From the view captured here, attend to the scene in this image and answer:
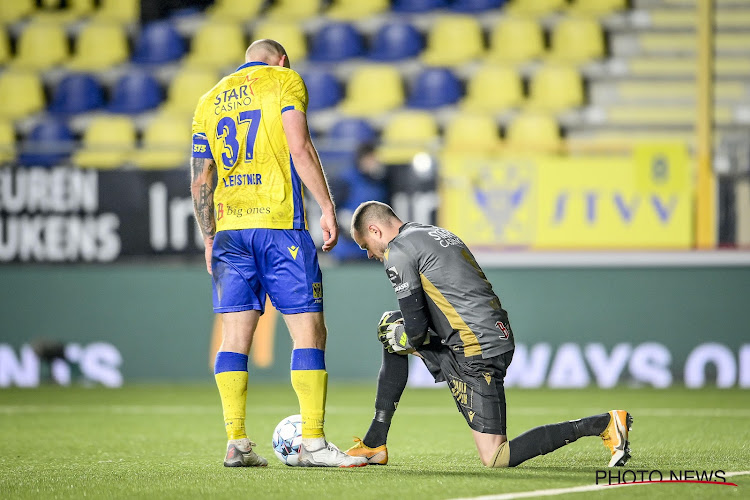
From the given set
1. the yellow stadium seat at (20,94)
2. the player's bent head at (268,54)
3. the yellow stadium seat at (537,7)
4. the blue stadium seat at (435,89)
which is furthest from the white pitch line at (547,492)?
the yellow stadium seat at (20,94)

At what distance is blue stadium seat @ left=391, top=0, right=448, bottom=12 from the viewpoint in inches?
603

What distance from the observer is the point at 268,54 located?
5.57 m

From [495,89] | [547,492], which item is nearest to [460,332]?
[547,492]

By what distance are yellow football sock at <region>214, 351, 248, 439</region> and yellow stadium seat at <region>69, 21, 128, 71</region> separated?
1042cm

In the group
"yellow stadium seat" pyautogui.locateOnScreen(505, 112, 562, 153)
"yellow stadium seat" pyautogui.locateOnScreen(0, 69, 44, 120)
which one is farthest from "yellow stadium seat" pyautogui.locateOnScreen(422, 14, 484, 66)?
"yellow stadium seat" pyautogui.locateOnScreen(0, 69, 44, 120)

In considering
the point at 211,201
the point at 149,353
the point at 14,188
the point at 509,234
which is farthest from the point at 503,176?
the point at 211,201

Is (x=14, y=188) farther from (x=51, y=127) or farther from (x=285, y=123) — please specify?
(x=285, y=123)

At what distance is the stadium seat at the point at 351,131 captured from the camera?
13.3m

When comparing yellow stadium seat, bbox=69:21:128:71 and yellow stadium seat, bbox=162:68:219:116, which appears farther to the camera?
yellow stadium seat, bbox=69:21:128:71

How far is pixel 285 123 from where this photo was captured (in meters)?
5.30

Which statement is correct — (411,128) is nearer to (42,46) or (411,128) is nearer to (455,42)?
(455,42)

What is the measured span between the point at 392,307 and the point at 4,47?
25.2ft

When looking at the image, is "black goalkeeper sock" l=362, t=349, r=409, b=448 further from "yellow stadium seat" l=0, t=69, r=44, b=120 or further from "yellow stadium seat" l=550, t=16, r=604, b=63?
"yellow stadium seat" l=0, t=69, r=44, b=120

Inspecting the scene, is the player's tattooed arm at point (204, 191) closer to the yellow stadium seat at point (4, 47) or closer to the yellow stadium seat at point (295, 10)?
the yellow stadium seat at point (295, 10)
